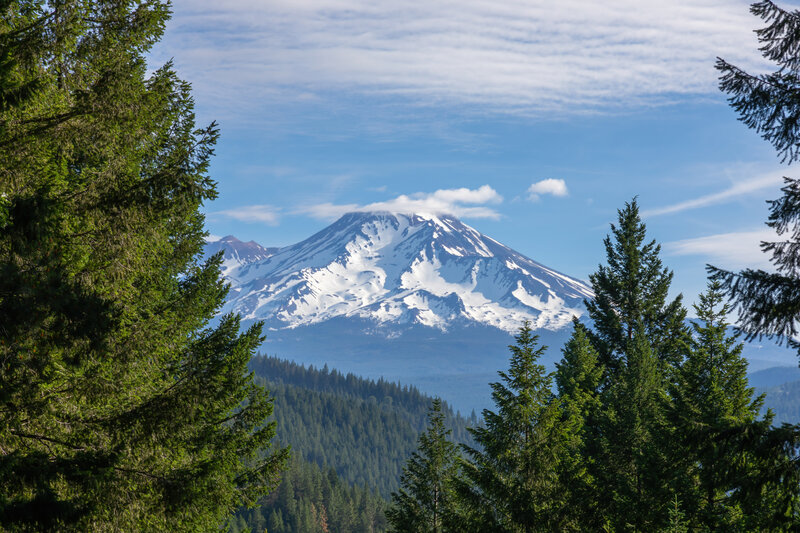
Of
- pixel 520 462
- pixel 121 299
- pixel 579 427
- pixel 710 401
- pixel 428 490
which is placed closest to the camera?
pixel 121 299

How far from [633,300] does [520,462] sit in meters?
16.0

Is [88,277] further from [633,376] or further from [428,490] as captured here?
[633,376]

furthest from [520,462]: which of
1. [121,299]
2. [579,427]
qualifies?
[121,299]

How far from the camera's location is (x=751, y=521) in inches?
545

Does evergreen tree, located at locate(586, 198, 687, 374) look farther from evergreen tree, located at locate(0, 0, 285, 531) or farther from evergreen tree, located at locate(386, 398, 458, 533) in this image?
evergreen tree, located at locate(0, 0, 285, 531)

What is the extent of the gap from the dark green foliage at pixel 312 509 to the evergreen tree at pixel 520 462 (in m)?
112

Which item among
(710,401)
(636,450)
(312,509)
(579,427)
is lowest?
(312,509)

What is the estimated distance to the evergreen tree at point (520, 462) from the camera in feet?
48.9

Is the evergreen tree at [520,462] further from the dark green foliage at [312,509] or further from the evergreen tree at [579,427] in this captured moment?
the dark green foliage at [312,509]

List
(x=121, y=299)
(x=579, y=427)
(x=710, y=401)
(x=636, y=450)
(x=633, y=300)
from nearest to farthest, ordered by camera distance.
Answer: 1. (x=121, y=299)
2. (x=710, y=401)
3. (x=579, y=427)
4. (x=636, y=450)
5. (x=633, y=300)

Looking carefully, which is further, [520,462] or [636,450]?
[636,450]

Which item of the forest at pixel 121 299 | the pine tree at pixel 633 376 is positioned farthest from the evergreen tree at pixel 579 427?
the forest at pixel 121 299

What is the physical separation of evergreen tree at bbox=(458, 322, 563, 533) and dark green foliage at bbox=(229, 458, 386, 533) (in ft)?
369

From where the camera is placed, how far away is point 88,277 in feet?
26.8
